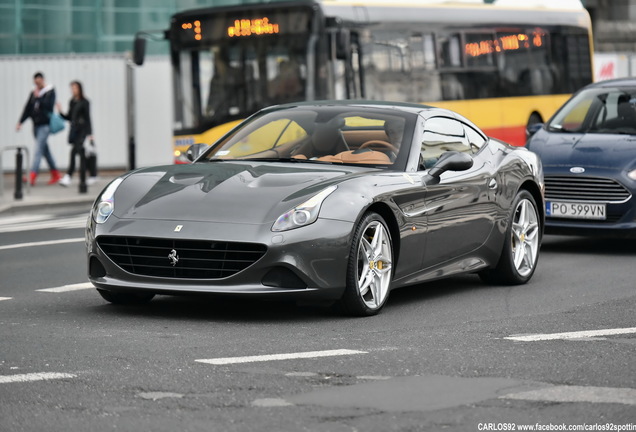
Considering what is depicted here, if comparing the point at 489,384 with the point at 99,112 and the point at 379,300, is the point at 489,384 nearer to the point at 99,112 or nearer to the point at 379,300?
the point at 379,300

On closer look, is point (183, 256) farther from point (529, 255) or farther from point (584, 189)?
point (584, 189)

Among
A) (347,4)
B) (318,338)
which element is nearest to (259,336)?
(318,338)

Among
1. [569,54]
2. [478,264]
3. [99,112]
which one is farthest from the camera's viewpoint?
[99,112]

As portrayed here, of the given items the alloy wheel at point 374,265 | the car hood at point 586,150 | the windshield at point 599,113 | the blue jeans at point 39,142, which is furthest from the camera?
the blue jeans at point 39,142

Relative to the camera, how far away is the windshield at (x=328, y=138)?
30.4 ft

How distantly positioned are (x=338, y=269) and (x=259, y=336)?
2.55ft

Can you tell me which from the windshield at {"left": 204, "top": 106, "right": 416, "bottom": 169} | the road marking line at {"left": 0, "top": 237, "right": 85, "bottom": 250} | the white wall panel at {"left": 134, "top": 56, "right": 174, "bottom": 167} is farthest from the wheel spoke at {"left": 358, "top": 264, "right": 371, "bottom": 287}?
the white wall panel at {"left": 134, "top": 56, "right": 174, "bottom": 167}

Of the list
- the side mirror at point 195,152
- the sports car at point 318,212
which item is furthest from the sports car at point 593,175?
the side mirror at point 195,152

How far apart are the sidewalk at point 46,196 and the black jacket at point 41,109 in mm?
1152

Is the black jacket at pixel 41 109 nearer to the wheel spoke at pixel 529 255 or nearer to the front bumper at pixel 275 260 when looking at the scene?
the wheel spoke at pixel 529 255

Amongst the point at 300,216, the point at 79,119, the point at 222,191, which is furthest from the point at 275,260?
the point at 79,119

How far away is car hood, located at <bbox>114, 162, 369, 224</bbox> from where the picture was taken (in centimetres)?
819

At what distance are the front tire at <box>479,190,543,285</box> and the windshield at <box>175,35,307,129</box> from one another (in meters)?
9.34

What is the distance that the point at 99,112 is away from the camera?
97.6ft
